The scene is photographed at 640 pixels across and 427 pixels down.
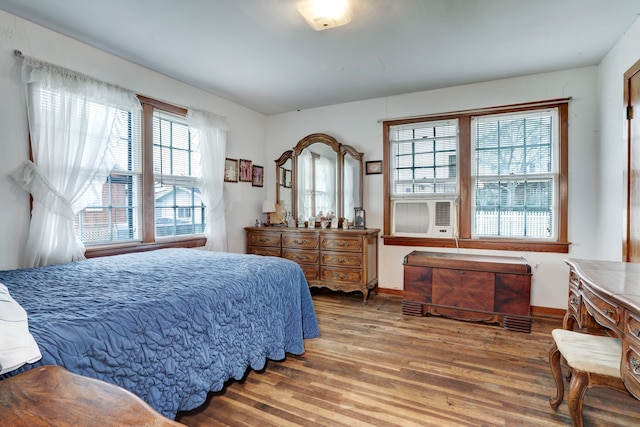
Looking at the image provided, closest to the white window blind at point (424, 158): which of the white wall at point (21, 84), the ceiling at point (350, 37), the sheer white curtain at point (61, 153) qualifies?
the ceiling at point (350, 37)

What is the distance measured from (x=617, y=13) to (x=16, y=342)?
153 inches

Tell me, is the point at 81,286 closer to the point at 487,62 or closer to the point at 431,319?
the point at 431,319

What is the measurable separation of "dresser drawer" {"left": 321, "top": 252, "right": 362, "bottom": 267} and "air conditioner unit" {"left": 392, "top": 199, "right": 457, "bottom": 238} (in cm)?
68

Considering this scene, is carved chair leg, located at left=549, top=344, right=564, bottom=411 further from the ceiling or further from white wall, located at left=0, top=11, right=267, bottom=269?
white wall, located at left=0, top=11, right=267, bottom=269

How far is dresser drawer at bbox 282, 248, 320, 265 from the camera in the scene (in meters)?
4.05

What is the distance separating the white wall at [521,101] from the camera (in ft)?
10.6

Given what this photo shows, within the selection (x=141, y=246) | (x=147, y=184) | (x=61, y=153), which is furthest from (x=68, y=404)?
(x=147, y=184)

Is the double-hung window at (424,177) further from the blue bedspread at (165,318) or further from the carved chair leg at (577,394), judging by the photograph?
the carved chair leg at (577,394)

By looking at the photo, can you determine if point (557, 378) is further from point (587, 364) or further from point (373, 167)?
point (373, 167)

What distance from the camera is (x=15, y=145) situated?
2.35 metres

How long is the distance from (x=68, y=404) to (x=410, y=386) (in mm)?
1928

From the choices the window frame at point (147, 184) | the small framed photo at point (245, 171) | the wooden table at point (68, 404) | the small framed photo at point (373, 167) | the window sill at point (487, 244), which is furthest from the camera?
the small framed photo at point (245, 171)

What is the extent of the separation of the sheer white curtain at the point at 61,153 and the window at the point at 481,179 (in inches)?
124

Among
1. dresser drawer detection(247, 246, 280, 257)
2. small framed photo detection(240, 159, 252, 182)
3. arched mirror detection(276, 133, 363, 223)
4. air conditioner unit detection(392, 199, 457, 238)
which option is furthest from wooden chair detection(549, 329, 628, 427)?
small framed photo detection(240, 159, 252, 182)
